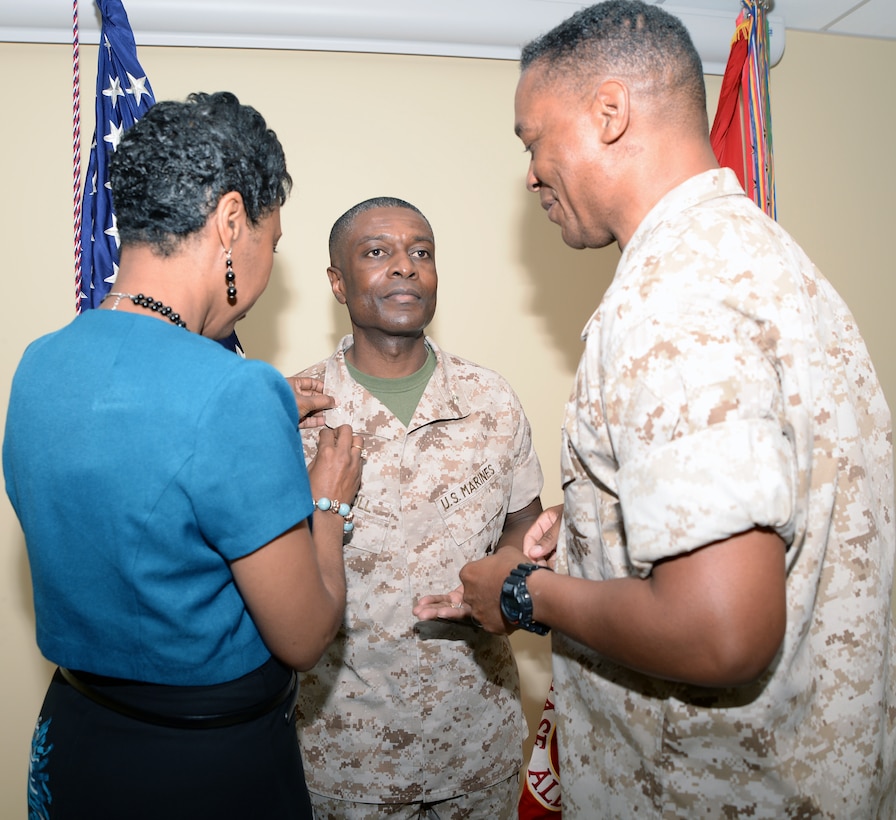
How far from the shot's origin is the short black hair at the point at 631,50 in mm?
1117

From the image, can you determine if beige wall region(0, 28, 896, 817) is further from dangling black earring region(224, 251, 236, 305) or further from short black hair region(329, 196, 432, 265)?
dangling black earring region(224, 251, 236, 305)

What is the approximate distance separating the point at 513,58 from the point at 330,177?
0.81 meters

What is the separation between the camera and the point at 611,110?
1.13 m

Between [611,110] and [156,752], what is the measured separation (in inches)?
45.5

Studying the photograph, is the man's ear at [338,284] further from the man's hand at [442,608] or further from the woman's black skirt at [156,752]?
the woman's black skirt at [156,752]

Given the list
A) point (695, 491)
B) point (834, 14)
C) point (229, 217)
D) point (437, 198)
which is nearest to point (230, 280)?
point (229, 217)

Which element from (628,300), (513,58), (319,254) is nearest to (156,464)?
(628,300)

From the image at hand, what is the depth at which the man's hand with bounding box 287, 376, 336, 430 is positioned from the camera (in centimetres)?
192

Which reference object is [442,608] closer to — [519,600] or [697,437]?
[519,600]

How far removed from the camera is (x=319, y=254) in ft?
8.70

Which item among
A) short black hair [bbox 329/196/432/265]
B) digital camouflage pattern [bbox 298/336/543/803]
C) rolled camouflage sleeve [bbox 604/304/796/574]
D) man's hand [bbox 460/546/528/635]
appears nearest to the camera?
rolled camouflage sleeve [bbox 604/304/796/574]

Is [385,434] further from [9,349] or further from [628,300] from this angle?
[9,349]

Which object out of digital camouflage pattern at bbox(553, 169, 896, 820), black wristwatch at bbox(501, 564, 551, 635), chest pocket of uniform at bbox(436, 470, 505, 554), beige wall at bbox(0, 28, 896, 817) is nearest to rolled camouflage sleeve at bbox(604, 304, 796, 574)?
digital camouflage pattern at bbox(553, 169, 896, 820)

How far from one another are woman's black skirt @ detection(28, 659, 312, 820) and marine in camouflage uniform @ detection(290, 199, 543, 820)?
0.73 metres
